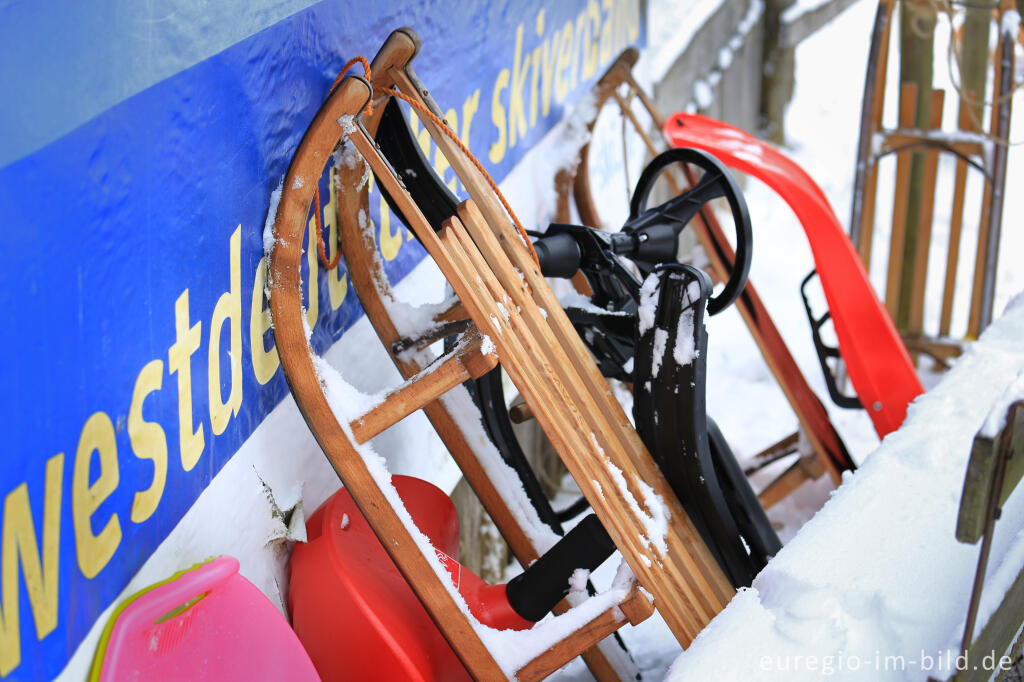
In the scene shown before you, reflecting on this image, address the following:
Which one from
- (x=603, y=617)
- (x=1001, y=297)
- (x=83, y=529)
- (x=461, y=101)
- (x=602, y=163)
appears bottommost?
(x=1001, y=297)

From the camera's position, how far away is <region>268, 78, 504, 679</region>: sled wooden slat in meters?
1.22

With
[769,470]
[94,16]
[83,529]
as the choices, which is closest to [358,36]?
[94,16]

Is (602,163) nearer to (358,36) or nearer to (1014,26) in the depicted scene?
(1014,26)

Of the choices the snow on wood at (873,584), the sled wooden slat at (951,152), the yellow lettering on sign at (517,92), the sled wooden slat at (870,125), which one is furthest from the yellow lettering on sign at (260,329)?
the sled wooden slat at (951,152)

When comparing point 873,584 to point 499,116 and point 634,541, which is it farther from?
point 499,116

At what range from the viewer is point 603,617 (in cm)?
122

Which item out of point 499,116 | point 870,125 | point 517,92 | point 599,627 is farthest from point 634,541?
point 870,125

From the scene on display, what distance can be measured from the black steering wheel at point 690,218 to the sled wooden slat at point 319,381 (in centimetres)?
53

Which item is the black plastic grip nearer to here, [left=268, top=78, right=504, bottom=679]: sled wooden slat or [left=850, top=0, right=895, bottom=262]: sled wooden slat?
[left=268, top=78, right=504, bottom=679]: sled wooden slat

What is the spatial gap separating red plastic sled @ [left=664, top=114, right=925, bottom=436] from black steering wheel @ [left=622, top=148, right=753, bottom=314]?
1.45 feet

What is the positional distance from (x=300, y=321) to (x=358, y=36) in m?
0.52

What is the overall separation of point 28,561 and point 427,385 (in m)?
0.51

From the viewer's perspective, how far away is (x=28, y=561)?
846mm

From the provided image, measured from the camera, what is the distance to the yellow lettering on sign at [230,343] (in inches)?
45.3
